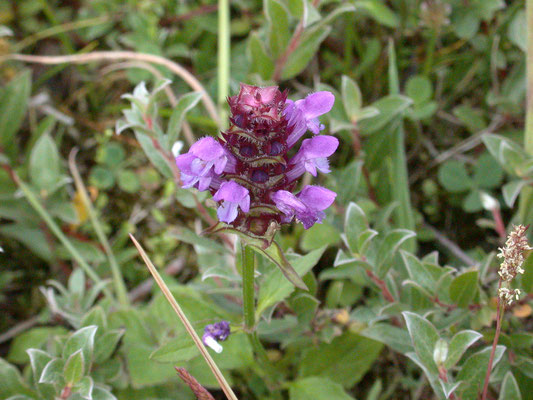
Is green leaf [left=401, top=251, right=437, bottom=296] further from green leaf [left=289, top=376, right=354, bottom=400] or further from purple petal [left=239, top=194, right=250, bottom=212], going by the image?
purple petal [left=239, top=194, right=250, bottom=212]

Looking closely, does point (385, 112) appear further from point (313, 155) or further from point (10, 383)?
point (10, 383)

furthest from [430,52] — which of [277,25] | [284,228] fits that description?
[284,228]

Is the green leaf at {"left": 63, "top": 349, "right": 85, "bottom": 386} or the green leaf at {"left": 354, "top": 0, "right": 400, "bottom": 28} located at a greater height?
the green leaf at {"left": 354, "top": 0, "right": 400, "bottom": 28}

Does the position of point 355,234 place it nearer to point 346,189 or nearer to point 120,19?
point 346,189

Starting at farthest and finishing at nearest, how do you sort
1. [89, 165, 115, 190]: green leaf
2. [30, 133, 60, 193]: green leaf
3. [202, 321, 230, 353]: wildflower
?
[89, 165, 115, 190]: green leaf → [30, 133, 60, 193]: green leaf → [202, 321, 230, 353]: wildflower

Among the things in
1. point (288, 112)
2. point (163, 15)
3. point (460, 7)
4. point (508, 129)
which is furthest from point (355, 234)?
point (163, 15)

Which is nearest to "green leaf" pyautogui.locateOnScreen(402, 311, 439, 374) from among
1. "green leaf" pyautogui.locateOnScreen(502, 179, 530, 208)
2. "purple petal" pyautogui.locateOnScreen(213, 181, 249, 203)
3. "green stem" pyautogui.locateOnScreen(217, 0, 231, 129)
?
"green leaf" pyautogui.locateOnScreen(502, 179, 530, 208)

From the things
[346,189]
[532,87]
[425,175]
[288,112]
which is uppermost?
[288,112]
